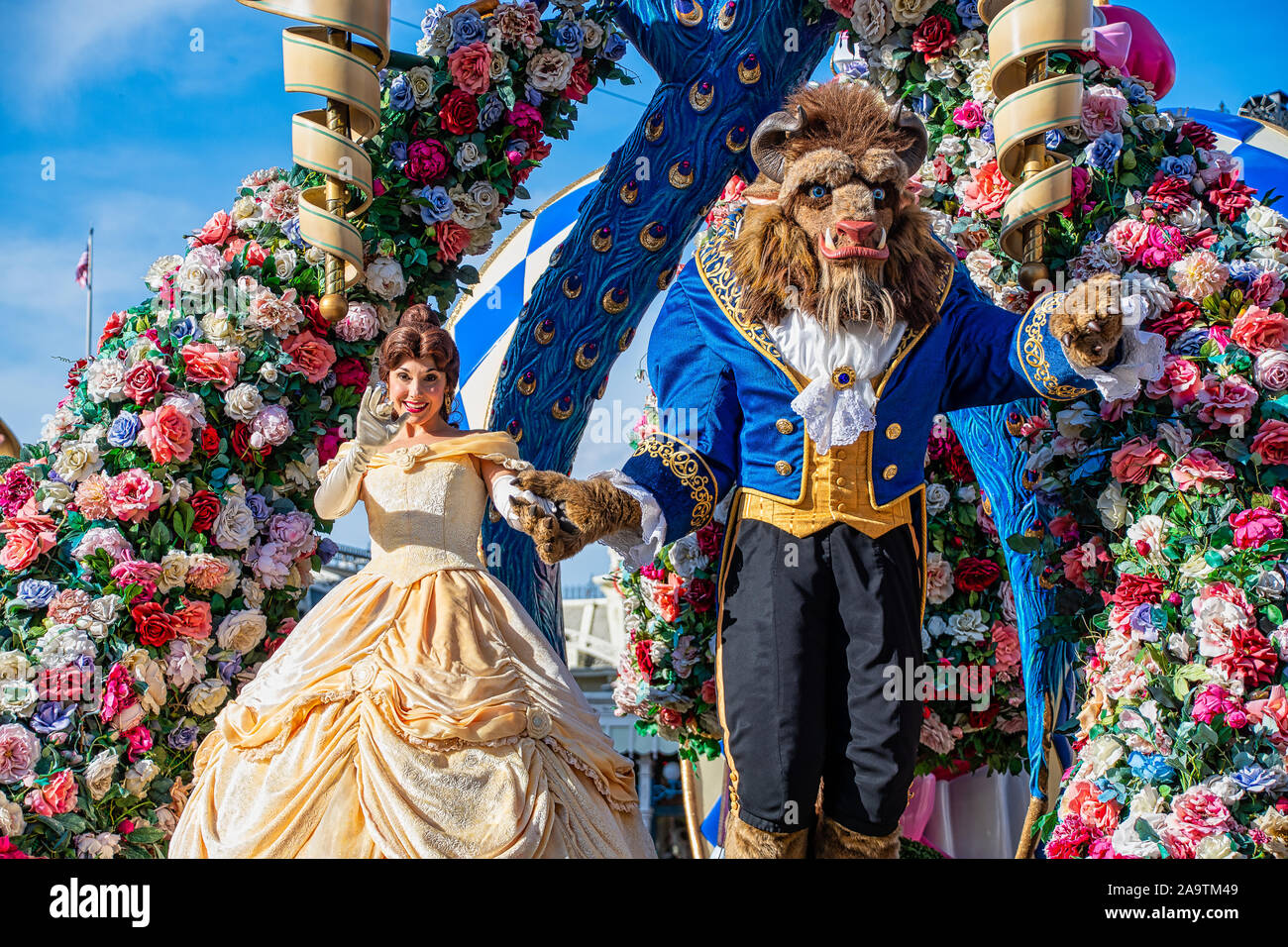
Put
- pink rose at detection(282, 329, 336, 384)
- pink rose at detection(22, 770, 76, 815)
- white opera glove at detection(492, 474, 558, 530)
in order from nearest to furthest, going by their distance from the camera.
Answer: white opera glove at detection(492, 474, 558, 530) < pink rose at detection(22, 770, 76, 815) < pink rose at detection(282, 329, 336, 384)

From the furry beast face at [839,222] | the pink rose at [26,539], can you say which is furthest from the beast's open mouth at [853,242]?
the pink rose at [26,539]

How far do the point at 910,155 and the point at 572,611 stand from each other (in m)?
12.5

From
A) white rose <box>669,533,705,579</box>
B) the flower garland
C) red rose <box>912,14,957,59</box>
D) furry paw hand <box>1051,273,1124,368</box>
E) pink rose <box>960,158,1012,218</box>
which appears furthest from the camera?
white rose <box>669,533,705,579</box>

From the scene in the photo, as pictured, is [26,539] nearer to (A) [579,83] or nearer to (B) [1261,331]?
(A) [579,83]

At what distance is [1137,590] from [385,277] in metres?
2.32

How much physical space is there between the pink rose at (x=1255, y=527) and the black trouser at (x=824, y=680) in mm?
828

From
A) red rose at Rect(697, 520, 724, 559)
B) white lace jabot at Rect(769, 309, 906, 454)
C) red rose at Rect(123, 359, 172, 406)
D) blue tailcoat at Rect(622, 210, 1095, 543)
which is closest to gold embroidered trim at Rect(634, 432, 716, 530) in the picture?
blue tailcoat at Rect(622, 210, 1095, 543)

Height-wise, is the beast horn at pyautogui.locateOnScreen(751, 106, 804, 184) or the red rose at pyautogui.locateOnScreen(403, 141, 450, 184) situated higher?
the red rose at pyautogui.locateOnScreen(403, 141, 450, 184)

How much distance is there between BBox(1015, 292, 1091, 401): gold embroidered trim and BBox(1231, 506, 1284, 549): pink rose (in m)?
0.53

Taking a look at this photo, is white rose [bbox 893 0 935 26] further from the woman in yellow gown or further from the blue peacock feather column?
the woman in yellow gown

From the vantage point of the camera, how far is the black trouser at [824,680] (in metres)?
3.10

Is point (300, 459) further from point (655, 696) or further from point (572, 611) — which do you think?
point (572, 611)

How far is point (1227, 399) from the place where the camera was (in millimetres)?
3355

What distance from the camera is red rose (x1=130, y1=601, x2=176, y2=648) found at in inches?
144
